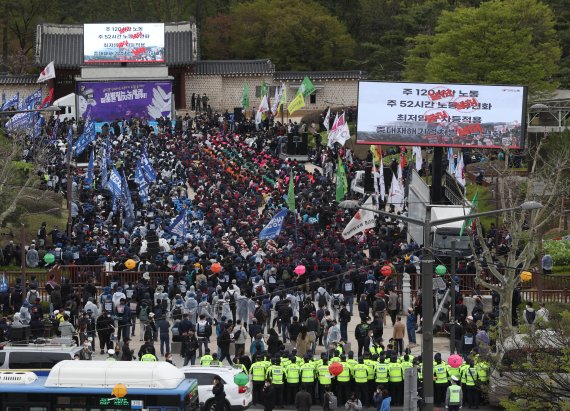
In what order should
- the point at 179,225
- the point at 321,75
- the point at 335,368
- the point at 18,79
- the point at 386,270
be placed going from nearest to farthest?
the point at 335,368
the point at 386,270
the point at 179,225
the point at 18,79
the point at 321,75

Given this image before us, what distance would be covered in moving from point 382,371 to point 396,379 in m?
0.41

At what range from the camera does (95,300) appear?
40.7 meters

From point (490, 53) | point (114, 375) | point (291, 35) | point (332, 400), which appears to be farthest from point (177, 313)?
point (291, 35)

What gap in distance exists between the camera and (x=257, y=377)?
108 ft

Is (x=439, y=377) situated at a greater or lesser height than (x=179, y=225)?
lesser

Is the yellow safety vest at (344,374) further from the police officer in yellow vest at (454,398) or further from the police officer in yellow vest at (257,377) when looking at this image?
the police officer in yellow vest at (454,398)

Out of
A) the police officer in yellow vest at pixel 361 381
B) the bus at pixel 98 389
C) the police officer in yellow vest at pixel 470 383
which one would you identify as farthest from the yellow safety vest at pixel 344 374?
the bus at pixel 98 389

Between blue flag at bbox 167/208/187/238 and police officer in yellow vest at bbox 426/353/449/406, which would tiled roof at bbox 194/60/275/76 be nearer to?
blue flag at bbox 167/208/187/238

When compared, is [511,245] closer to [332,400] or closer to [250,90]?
[332,400]

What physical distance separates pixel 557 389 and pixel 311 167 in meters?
40.9

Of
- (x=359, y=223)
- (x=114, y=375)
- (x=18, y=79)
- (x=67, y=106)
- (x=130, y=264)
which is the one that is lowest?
(x=130, y=264)

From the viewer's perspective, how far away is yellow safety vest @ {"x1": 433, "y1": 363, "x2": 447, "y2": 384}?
32.7m

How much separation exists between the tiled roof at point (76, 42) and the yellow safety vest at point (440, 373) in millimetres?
56832

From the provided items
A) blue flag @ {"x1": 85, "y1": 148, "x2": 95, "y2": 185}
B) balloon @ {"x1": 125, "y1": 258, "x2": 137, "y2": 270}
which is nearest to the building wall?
blue flag @ {"x1": 85, "y1": 148, "x2": 95, "y2": 185}
